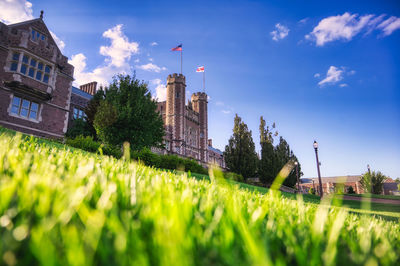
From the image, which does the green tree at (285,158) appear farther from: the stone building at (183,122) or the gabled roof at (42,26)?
the gabled roof at (42,26)

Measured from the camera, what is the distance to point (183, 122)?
39719 mm

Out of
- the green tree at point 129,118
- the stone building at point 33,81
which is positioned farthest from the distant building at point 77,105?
the green tree at point 129,118

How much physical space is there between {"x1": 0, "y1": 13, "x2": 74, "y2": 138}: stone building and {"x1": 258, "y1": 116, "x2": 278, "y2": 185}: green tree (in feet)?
84.0

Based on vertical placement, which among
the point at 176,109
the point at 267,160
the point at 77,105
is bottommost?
the point at 267,160

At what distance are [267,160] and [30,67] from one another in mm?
29302

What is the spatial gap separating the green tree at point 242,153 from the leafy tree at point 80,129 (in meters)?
18.8

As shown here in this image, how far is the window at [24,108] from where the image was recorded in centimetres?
1693

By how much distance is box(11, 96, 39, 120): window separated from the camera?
1693cm

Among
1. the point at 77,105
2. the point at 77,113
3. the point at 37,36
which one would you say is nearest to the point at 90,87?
the point at 77,105

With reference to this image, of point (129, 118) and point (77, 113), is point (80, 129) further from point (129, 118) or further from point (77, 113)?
point (129, 118)

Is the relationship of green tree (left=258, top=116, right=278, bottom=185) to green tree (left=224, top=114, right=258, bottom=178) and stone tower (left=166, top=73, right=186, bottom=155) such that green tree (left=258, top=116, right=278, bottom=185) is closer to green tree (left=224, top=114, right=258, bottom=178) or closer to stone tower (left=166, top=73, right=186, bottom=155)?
green tree (left=224, top=114, right=258, bottom=178)

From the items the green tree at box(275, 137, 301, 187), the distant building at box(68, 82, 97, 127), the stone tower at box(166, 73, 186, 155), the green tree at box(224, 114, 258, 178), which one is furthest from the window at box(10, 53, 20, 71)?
the green tree at box(275, 137, 301, 187)

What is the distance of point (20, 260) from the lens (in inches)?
24.6

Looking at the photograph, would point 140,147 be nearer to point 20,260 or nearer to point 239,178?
point 239,178
